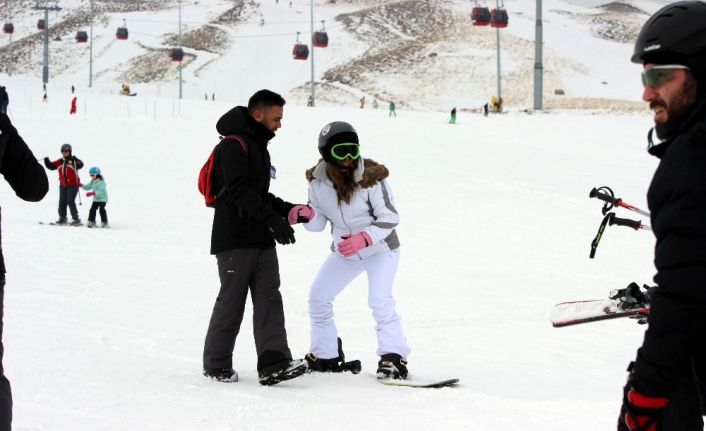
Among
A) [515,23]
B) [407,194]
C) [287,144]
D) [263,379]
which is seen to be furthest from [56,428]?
[515,23]

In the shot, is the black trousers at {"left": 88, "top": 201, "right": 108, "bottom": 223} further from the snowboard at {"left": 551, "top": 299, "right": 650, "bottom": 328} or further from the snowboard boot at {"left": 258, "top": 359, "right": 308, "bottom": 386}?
the snowboard at {"left": 551, "top": 299, "right": 650, "bottom": 328}

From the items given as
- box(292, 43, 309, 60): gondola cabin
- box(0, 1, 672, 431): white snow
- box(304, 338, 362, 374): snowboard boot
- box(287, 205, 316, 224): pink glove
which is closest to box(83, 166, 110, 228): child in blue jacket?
box(0, 1, 672, 431): white snow

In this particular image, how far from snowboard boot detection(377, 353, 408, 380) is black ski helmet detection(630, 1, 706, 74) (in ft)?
12.0

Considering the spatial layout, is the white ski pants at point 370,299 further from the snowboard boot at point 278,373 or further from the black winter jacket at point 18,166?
the black winter jacket at point 18,166

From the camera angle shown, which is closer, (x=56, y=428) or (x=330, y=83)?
(x=56, y=428)

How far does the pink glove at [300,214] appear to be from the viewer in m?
5.59

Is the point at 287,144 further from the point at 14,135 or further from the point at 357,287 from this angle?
the point at 14,135

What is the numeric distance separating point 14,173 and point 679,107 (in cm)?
238

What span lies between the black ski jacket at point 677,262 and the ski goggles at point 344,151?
11.4ft

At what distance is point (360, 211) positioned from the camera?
570cm

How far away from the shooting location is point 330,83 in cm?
8394

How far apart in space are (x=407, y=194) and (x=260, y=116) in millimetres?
13692

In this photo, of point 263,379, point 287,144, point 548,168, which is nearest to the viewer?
point 263,379

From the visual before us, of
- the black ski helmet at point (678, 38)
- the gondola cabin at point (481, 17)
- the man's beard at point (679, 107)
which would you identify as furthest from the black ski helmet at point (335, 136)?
the gondola cabin at point (481, 17)
